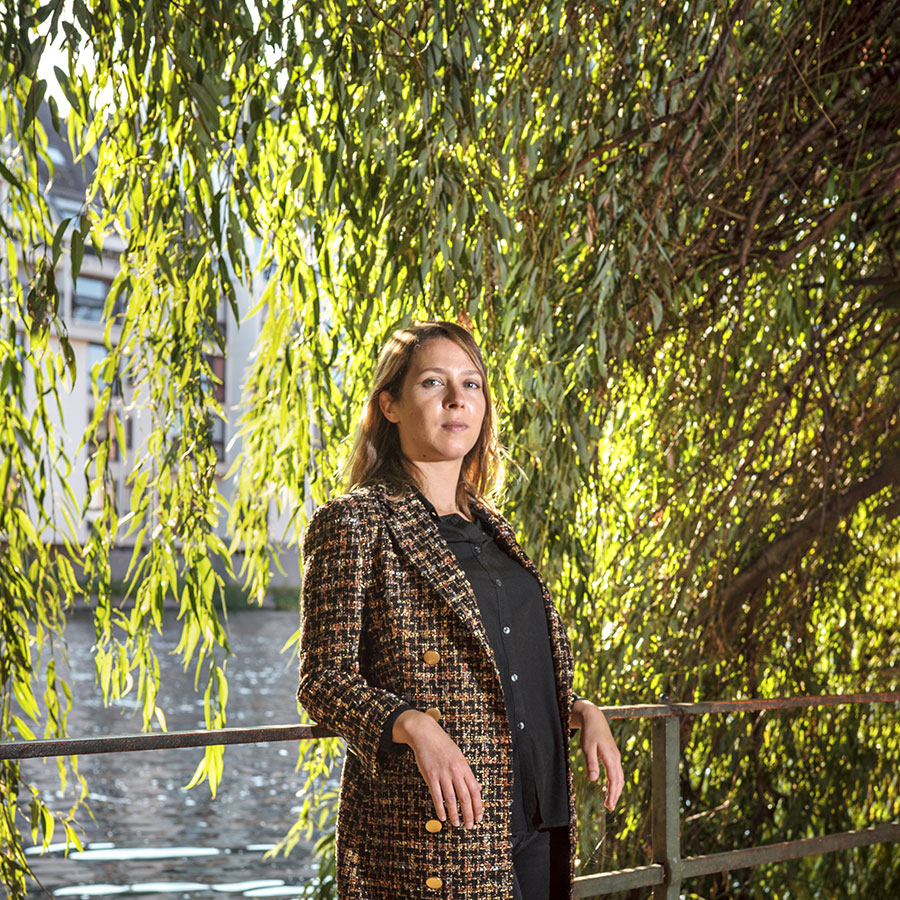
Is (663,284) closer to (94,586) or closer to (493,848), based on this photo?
(94,586)

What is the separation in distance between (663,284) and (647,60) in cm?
46

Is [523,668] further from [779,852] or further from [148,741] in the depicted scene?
[779,852]

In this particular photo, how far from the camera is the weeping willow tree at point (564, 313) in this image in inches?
84.6

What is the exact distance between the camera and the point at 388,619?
1440 mm

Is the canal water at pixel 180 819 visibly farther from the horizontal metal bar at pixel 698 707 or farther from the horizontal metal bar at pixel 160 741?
the horizontal metal bar at pixel 160 741

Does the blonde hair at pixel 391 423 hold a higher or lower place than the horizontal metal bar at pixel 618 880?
higher

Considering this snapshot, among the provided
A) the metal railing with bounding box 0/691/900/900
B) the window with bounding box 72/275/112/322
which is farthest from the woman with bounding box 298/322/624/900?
the window with bounding box 72/275/112/322

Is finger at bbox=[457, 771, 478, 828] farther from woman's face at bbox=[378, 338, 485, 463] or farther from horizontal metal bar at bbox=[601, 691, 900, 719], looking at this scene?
horizontal metal bar at bbox=[601, 691, 900, 719]

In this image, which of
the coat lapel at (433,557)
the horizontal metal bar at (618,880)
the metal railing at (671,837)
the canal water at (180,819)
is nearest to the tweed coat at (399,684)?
the coat lapel at (433,557)

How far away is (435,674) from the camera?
143 cm

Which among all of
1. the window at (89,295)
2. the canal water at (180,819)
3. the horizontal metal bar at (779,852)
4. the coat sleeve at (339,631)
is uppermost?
the window at (89,295)

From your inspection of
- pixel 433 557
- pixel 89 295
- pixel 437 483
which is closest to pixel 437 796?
pixel 433 557

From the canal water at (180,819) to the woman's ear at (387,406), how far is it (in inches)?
150

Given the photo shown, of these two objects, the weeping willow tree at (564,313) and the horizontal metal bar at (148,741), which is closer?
the horizontal metal bar at (148,741)
